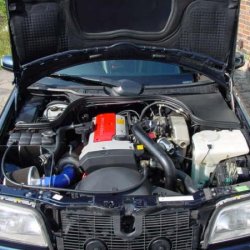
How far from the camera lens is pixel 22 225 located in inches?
87.6

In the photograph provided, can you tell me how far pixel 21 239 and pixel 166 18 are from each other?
183 cm

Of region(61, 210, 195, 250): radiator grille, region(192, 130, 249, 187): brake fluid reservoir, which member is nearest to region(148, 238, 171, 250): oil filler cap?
region(61, 210, 195, 250): radiator grille

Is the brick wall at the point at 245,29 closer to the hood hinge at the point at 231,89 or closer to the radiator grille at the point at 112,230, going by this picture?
the hood hinge at the point at 231,89

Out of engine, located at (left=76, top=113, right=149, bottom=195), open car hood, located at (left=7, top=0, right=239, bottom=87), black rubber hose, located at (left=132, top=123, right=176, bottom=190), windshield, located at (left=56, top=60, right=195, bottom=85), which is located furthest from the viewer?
windshield, located at (left=56, top=60, right=195, bottom=85)

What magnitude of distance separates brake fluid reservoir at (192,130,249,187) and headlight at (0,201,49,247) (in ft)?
3.37

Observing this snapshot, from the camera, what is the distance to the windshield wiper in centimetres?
311

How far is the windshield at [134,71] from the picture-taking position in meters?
3.40

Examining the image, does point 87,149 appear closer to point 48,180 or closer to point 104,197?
point 48,180

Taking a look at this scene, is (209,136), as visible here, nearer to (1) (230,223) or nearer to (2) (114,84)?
(1) (230,223)

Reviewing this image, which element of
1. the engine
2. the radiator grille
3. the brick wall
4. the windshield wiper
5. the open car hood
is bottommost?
the brick wall

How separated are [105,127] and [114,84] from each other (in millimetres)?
572

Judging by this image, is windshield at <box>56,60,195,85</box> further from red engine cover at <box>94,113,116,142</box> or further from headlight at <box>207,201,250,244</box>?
headlight at <box>207,201,250,244</box>

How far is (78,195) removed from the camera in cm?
225

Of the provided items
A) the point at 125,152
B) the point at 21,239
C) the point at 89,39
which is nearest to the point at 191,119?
the point at 125,152
